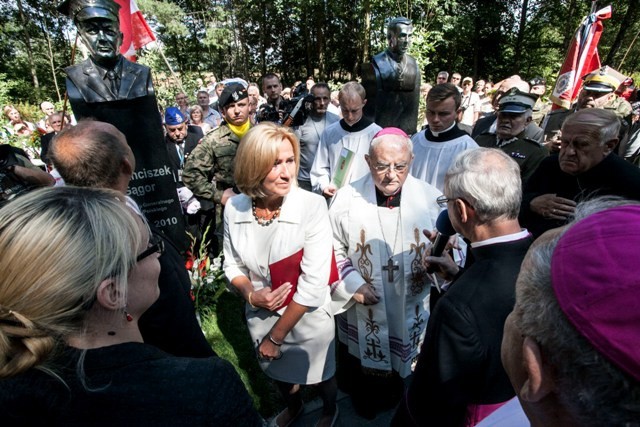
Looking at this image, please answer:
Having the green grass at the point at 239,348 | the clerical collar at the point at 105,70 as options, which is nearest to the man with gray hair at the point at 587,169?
the green grass at the point at 239,348

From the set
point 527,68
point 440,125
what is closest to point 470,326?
point 440,125

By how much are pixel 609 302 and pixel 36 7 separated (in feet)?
101

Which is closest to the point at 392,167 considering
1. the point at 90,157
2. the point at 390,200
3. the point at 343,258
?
the point at 390,200

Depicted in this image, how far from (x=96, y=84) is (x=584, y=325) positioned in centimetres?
359

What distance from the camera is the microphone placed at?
1855mm

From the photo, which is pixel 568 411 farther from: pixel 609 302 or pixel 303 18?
pixel 303 18

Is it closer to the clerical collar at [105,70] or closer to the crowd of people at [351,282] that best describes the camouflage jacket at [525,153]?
the crowd of people at [351,282]

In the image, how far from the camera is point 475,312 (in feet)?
4.17

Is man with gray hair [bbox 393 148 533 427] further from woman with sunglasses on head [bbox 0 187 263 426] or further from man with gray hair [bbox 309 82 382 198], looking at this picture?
man with gray hair [bbox 309 82 382 198]

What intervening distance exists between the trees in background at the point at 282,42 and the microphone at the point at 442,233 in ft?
61.2

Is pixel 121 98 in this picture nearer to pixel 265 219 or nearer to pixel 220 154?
pixel 220 154

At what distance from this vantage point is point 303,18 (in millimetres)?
20750

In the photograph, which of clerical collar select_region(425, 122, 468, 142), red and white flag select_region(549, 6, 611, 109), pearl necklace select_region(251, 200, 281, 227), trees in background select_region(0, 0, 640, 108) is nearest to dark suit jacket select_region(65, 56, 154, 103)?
pearl necklace select_region(251, 200, 281, 227)

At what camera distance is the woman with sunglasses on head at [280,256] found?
1.93m
